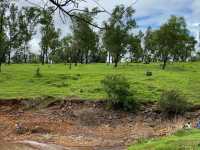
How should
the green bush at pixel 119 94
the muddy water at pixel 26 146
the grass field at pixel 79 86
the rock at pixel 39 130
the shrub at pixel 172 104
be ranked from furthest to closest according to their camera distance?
the grass field at pixel 79 86 → the green bush at pixel 119 94 → the shrub at pixel 172 104 → the rock at pixel 39 130 → the muddy water at pixel 26 146

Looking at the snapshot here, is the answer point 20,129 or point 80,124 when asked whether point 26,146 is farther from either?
point 80,124

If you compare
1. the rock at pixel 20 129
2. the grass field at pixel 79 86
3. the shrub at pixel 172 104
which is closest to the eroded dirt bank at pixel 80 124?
the rock at pixel 20 129

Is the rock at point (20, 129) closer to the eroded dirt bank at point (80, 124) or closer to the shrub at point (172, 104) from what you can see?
the eroded dirt bank at point (80, 124)

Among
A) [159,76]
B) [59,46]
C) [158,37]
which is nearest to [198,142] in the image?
[159,76]

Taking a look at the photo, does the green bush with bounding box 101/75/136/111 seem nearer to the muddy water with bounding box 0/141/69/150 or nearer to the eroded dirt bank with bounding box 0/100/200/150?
the eroded dirt bank with bounding box 0/100/200/150

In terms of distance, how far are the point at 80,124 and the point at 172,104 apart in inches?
261

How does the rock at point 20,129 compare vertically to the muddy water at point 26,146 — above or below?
below

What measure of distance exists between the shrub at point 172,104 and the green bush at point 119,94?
205 centimetres

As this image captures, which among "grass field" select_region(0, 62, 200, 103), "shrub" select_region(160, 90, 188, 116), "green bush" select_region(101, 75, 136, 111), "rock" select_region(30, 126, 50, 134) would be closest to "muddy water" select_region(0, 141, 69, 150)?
"rock" select_region(30, 126, 50, 134)

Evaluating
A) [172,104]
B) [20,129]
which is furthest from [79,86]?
[20,129]

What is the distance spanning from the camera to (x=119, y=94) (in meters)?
34.6

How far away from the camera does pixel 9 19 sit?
6025 cm

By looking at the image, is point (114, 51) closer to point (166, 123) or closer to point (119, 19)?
point (166, 123)

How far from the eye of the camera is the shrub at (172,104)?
33188 mm
